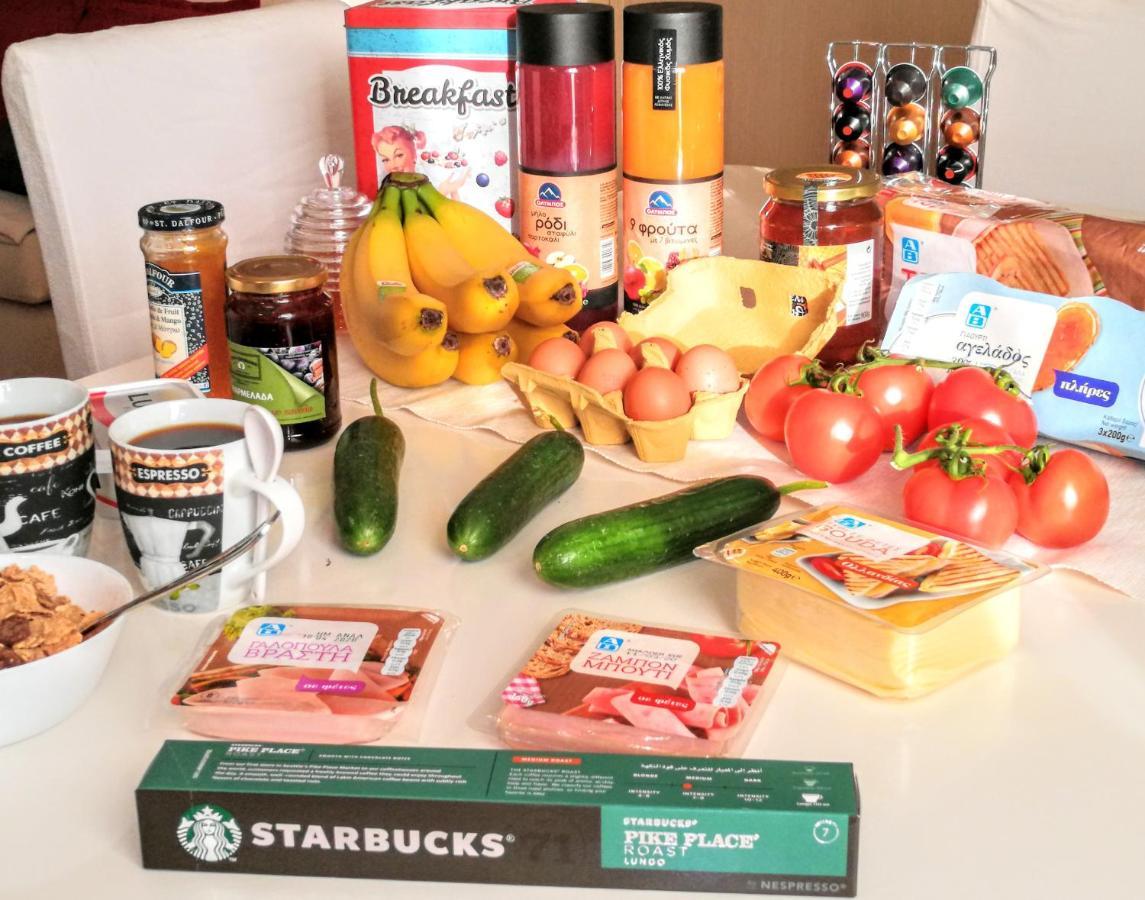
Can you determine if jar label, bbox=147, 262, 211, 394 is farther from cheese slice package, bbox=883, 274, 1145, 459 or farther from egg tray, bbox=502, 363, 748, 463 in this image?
cheese slice package, bbox=883, 274, 1145, 459

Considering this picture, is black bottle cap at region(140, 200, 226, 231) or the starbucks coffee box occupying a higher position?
black bottle cap at region(140, 200, 226, 231)

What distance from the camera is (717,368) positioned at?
1.16 metres

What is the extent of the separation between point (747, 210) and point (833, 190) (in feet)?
2.18

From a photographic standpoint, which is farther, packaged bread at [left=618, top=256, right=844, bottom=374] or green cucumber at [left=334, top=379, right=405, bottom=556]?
packaged bread at [left=618, top=256, right=844, bottom=374]

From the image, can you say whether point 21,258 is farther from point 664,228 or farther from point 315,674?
point 315,674

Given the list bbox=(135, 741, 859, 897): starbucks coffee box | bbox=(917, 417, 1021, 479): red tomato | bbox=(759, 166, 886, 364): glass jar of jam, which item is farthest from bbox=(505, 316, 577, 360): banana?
bbox=(135, 741, 859, 897): starbucks coffee box

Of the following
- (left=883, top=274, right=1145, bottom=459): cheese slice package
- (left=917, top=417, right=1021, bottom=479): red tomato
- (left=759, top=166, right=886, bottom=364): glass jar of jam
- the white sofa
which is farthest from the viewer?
the white sofa

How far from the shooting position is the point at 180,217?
1098 mm

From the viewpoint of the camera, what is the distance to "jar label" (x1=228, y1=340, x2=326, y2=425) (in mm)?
1087

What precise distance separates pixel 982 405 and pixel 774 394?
18 cm

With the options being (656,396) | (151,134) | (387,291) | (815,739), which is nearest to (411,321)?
(387,291)

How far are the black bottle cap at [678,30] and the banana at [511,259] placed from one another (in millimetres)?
220

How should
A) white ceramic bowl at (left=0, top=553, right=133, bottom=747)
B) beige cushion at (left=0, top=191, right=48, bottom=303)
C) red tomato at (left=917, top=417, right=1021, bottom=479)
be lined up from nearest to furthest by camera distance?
white ceramic bowl at (left=0, top=553, right=133, bottom=747), red tomato at (left=917, top=417, right=1021, bottom=479), beige cushion at (left=0, top=191, right=48, bottom=303)

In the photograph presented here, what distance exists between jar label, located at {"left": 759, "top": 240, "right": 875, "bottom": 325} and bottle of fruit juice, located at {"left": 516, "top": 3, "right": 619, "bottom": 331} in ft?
0.67
